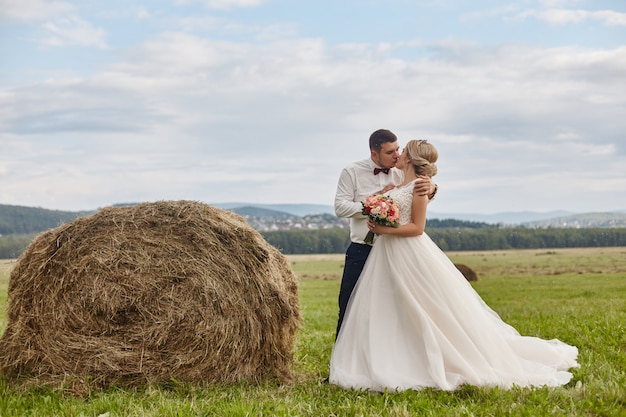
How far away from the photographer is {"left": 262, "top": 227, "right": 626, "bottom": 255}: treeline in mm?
55500

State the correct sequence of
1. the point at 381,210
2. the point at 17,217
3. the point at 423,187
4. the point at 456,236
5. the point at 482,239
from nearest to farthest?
the point at 381,210
the point at 423,187
the point at 456,236
the point at 482,239
the point at 17,217

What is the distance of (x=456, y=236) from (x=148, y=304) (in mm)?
56826

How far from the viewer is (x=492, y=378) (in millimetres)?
6148

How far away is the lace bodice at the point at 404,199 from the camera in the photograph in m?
6.71

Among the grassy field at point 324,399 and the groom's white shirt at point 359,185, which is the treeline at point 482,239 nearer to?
the groom's white shirt at point 359,185

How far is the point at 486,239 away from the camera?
2591 inches

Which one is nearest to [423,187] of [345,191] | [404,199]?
[404,199]

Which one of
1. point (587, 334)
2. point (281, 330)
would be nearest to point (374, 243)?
point (281, 330)

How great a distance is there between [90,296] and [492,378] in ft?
13.5

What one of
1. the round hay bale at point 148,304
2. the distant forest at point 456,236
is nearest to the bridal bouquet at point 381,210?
the round hay bale at point 148,304

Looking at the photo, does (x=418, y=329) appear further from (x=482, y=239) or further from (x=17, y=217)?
(x=17, y=217)

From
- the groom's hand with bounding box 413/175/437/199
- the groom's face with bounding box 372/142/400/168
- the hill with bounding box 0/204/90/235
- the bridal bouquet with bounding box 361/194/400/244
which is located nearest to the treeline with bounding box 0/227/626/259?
the hill with bounding box 0/204/90/235

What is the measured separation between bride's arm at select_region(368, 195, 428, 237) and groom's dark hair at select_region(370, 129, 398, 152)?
0.70 meters

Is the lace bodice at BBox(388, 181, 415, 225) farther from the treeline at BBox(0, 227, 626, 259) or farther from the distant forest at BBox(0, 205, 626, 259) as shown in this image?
the treeline at BBox(0, 227, 626, 259)
